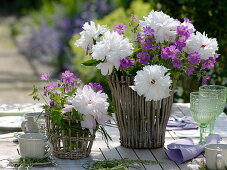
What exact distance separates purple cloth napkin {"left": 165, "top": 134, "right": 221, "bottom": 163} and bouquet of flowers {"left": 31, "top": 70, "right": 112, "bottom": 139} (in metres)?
0.32

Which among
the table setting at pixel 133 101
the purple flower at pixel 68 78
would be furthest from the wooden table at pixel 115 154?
the purple flower at pixel 68 78

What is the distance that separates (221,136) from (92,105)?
2.67ft

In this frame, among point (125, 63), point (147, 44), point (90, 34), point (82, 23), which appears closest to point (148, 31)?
point (147, 44)

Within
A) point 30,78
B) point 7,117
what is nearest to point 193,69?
point 7,117

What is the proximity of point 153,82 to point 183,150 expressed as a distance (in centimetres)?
33

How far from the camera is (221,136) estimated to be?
3.10 meters

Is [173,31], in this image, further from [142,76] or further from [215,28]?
[215,28]

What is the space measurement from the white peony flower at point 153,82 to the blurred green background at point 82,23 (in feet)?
3.57

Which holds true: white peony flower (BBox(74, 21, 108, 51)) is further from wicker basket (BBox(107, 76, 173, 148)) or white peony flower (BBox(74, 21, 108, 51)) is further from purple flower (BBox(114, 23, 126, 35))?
wicker basket (BBox(107, 76, 173, 148))

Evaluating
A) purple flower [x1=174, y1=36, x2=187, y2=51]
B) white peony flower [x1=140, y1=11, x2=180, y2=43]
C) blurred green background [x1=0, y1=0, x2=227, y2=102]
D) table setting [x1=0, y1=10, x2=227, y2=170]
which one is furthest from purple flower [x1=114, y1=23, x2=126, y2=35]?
blurred green background [x1=0, y1=0, x2=227, y2=102]

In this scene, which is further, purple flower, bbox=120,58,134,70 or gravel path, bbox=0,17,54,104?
gravel path, bbox=0,17,54,104

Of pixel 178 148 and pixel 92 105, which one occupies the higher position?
pixel 92 105

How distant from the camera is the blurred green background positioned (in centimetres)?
493

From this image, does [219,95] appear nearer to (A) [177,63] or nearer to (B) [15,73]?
(A) [177,63]
